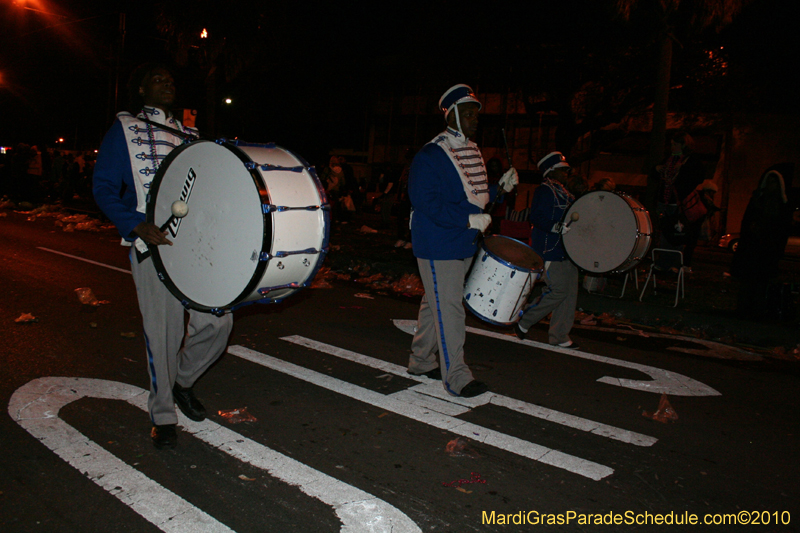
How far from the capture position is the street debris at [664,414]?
178 inches

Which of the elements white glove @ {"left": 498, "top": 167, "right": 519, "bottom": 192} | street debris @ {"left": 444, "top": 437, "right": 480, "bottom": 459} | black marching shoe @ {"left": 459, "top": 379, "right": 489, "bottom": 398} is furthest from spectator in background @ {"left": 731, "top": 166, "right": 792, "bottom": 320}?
street debris @ {"left": 444, "top": 437, "right": 480, "bottom": 459}

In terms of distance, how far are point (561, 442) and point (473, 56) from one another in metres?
19.9

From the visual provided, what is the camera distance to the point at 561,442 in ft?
13.2

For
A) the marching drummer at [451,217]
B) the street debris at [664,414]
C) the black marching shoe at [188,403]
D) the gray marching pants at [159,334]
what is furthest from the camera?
the marching drummer at [451,217]

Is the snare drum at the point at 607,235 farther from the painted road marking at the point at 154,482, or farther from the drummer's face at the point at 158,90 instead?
the drummer's face at the point at 158,90

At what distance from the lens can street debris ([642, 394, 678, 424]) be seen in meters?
4.52

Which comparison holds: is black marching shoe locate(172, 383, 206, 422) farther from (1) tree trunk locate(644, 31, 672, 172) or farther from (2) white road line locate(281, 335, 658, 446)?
(1) tree trunk locate(644, 31, 672, 172)

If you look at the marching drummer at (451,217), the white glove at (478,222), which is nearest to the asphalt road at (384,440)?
the marching drummer at (451,217)

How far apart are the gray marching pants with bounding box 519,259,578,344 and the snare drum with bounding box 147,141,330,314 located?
3.24 meters

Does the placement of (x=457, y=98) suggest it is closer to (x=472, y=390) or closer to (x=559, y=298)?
(x=472, y=390)

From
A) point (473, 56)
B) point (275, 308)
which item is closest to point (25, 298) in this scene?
point (275, 308)

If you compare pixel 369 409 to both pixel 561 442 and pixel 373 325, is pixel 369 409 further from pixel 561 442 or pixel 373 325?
pixel 373 325

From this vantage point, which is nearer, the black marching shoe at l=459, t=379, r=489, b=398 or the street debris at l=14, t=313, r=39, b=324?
the black marching shoe at l=459, t=379, r=489, b=398

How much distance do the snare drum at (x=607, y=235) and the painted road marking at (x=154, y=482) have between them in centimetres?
441
